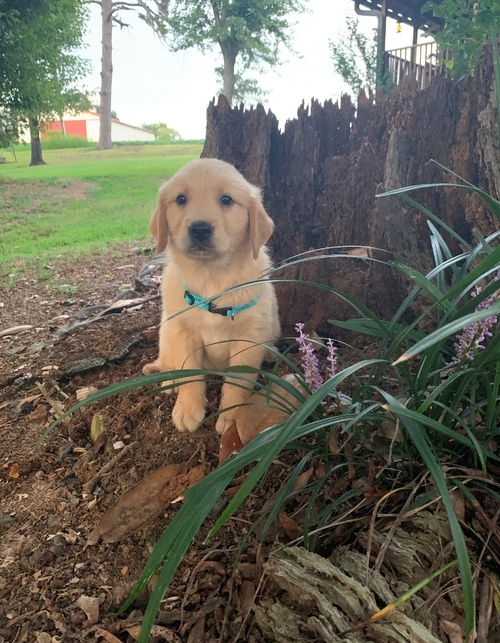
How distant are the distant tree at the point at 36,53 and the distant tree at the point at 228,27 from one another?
3.71 feet

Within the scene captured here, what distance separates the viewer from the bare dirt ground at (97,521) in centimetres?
107

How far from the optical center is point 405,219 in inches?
78.1

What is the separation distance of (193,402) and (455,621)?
106 centimetres

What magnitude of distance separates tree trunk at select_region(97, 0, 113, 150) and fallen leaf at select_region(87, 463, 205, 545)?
214 inches

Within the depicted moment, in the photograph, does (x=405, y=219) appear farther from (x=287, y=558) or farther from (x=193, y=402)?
(x=287, y=558)

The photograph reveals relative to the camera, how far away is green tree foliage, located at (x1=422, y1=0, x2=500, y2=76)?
2.54 meters

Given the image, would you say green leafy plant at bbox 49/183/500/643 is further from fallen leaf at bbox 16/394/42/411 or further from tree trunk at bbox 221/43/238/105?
tree trunk at bbox 221/43/238/105

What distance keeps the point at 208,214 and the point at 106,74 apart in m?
5.05

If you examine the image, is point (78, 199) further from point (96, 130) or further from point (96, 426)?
point (96, 426)

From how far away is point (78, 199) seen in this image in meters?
6.09

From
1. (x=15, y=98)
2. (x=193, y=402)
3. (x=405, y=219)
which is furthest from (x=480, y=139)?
(x=15, y=98)

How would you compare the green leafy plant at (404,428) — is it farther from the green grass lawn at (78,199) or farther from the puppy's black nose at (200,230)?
the green grass lawn at (78,199)

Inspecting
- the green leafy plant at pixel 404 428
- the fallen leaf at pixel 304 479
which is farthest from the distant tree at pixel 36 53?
the fallen leaf at pixel 304 479

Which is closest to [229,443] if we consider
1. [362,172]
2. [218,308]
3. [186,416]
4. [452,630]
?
[186,416]
